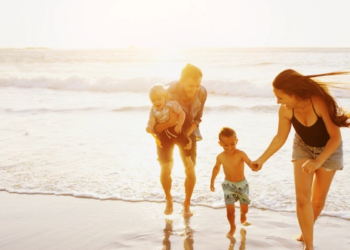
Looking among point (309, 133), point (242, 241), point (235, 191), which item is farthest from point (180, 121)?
point (309, 133)

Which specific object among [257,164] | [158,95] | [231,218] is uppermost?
[158,95]

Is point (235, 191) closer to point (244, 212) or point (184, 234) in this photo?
point (244, 212)

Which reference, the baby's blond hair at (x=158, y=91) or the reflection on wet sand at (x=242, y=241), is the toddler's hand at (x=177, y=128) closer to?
the baby's blond hair at (x=158, y=91)

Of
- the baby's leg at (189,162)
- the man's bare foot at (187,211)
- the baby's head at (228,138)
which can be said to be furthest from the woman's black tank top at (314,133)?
the man's bare foot at (187,211)

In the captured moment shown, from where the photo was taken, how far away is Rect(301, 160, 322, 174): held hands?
362cm

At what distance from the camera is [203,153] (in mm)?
8188

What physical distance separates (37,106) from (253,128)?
8268 millimetres

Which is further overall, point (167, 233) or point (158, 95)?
point (158, 95)

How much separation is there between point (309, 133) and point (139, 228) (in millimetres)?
2139

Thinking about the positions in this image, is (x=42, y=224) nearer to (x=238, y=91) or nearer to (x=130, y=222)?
(x=130, y=222)

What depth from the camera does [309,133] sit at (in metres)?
3.80

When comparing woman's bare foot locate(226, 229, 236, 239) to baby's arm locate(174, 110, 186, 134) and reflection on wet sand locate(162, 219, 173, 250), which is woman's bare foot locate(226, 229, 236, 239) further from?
baby's arm locate(174, 110, 186, 134)

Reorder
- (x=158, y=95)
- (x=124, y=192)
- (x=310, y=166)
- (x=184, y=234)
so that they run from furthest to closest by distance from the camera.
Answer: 1. (x=124, y=192)
2. (x=158, y=95)
3. (x=184, y=234)
4. (x=310, y=166)

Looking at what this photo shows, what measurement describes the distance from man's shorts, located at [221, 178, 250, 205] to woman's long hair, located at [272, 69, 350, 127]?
3.99 feet
